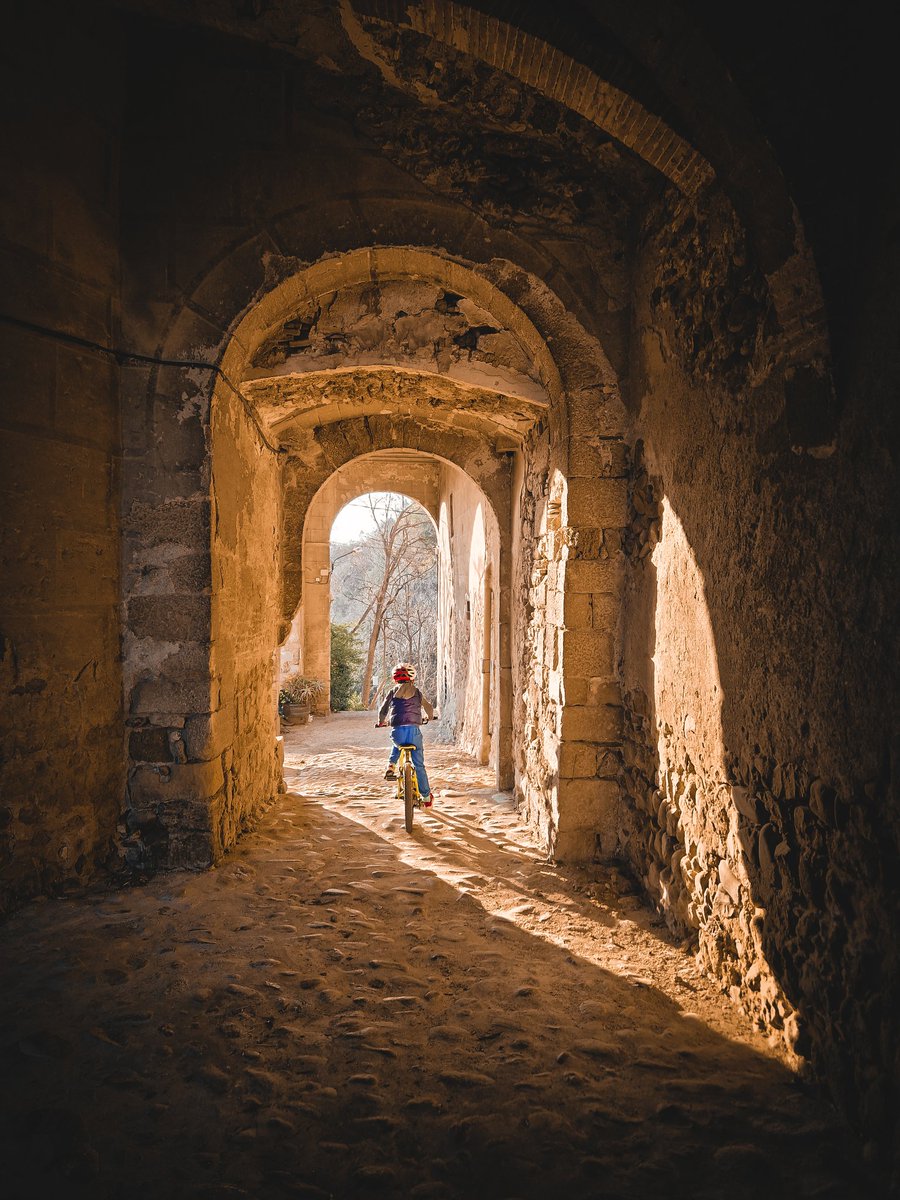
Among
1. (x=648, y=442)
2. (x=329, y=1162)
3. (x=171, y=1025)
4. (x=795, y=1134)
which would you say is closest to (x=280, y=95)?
(x=648, y=442)

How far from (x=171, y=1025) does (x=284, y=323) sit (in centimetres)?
396

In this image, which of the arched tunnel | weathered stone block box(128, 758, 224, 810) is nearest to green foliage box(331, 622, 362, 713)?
the arched tunnel

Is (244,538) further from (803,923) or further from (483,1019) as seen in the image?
(803,923)

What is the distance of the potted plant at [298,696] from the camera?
11.4 metres

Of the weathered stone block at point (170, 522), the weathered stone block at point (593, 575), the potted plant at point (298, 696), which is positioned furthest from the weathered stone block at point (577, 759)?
the potted plant at point (298, 696)

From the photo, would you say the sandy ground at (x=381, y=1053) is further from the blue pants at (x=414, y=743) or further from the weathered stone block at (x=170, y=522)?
the weathered stone block at (x=170, y=522)

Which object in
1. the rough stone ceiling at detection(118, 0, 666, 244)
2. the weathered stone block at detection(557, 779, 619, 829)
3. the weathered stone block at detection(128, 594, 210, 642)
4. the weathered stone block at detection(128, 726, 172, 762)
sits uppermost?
the rough stone ceiling at detection(118, 0, 666, 244)

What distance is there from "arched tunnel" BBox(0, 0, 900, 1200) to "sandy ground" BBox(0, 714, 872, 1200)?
2 centimetres

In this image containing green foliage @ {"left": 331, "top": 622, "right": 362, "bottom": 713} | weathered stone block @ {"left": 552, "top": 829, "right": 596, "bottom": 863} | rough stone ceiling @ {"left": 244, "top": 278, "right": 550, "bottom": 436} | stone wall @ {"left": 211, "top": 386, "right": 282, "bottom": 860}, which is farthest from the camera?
green foliage @ {"left": 331, "top": 622, "right": 362, "bottom": 713}

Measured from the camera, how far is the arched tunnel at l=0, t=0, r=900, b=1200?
6.07 feet

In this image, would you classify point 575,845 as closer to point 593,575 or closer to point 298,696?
point 593,575

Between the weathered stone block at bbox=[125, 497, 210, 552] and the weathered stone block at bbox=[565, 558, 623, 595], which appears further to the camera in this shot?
the weathered stone block at bbox=[565, 558, 623, 595]

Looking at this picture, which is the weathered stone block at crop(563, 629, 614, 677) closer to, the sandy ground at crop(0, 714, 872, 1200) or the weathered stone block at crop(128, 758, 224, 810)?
the sandy ground at crop(0, 714, 872, 1200)

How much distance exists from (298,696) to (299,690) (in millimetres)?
149
